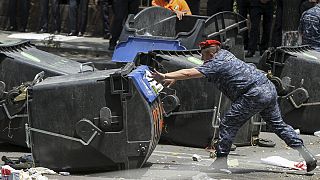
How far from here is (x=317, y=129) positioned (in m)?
11.5

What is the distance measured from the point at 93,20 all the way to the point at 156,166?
39.9 ft

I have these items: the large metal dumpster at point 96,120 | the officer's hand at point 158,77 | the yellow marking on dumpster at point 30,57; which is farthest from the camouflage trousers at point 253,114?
the yellow marking on dumpster at point 30,57

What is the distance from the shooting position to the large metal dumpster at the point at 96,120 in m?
8.60

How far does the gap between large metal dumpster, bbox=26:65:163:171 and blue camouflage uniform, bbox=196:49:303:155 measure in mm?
669

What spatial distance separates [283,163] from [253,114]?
0.80 m

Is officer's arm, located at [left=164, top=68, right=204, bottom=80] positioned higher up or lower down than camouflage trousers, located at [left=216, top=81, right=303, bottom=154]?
higher up

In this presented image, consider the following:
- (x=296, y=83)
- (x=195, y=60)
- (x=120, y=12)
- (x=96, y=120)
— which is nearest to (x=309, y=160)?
(x=195, y=60)

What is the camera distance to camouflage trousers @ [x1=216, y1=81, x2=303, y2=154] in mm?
8797

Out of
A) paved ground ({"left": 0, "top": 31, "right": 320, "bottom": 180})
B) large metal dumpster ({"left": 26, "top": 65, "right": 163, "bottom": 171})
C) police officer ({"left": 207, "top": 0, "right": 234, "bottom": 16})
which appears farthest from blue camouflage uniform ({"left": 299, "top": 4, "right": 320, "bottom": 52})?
police officer ({"left": 207, "top": 0, "right": 234, "bottom": 16})

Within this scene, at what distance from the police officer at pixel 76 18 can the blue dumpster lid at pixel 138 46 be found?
895 centimetres

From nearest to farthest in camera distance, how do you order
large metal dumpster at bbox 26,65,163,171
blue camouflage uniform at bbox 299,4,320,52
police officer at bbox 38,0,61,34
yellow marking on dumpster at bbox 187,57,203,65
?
large metal dumpster at bbox 26,65,163,171 → yellow marking on dumpster at bbox 187,57,203,65 → blue camouflage uniform at bbox 299,4,320,52 → police officer at bbox 38,0,61,34

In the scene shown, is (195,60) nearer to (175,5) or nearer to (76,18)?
(175,5)

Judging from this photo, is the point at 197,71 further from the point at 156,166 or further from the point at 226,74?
the point at 156,166

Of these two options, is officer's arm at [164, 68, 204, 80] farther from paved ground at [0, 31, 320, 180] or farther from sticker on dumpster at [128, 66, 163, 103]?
paved ground at [0, 31, 320, 180]
